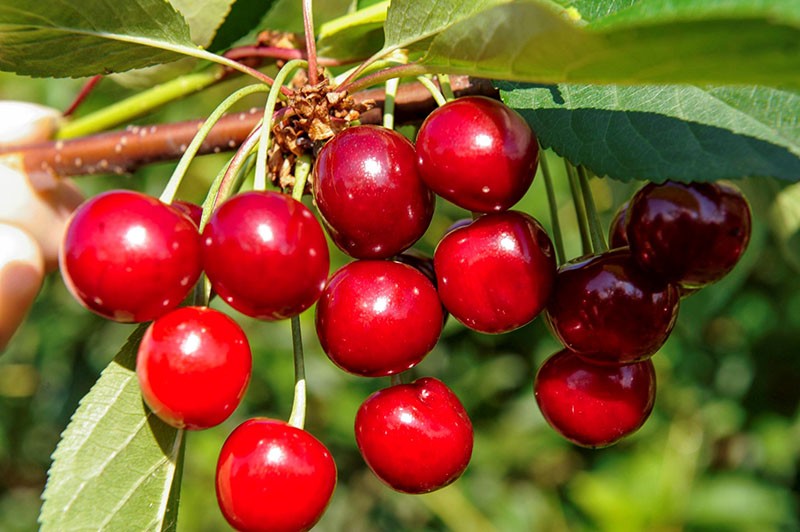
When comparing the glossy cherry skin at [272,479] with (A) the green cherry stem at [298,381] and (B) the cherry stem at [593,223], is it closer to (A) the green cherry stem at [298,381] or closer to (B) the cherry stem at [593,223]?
(A) the green cherry stem at [298,381]

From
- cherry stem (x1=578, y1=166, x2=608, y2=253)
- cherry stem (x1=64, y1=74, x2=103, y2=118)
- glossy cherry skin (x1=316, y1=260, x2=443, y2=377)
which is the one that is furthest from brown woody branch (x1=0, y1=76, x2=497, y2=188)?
glossy cherry skin (x1=316, y1=260, x2=443, y2=377)

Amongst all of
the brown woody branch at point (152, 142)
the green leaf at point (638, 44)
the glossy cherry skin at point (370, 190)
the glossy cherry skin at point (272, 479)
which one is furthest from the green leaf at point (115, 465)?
the green leaf at point (638, 44)

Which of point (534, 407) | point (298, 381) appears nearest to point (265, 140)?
point (298, 381)

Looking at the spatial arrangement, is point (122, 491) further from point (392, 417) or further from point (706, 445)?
point (706, 445)

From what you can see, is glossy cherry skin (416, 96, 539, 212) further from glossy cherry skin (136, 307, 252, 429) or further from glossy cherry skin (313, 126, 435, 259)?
glossy cherry skin (136, 307, 252, 429)

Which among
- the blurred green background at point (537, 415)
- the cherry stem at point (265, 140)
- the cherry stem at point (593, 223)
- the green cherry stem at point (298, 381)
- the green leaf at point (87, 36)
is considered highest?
the green leaf at point (87, 36)

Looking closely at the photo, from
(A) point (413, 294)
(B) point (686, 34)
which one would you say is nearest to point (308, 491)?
(A) point (413, 294)
